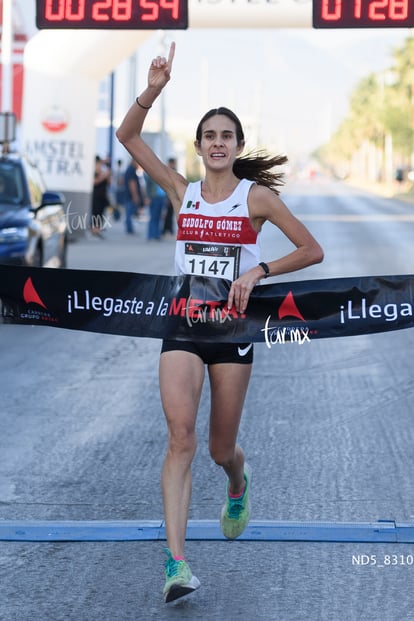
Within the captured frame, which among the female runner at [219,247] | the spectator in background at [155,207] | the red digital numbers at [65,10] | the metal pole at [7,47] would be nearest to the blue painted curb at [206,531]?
the female runner at [219,247]

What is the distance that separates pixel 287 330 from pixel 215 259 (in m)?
0.58

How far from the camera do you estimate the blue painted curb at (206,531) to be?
6.09 metres

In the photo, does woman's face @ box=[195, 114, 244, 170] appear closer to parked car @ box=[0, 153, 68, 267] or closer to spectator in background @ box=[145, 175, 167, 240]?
parked car @ box=[0, 153, 68, 267]

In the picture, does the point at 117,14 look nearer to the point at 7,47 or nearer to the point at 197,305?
the point at 197,305

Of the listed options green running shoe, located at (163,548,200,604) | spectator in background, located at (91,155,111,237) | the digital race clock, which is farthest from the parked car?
spectator in background, located at (91,155,111,237)

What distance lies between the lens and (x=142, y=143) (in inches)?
234

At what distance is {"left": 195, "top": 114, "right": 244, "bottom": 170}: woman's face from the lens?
5.72 m

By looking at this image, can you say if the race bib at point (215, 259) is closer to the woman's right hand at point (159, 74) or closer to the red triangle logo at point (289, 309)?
the red triangle logo at point (289, 309)

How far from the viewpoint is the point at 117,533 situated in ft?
20.2

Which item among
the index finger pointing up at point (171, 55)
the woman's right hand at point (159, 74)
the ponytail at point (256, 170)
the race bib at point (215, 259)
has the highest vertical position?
the index finger pointing up at point (171, 55)

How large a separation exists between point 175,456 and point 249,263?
908 millimetres

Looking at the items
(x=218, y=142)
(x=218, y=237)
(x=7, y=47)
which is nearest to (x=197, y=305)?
(x=218, y=237)

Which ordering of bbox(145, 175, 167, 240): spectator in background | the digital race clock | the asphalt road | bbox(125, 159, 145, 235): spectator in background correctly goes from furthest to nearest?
bbox(145, 175, 167, 240): spectator in background, bbox(125, 159, 145, 235): spectator in background, the digital race clock, the asphalt road

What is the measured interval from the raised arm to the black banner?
16.3 inches
